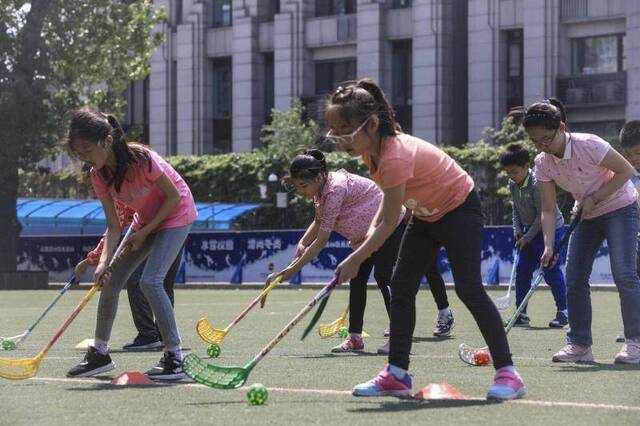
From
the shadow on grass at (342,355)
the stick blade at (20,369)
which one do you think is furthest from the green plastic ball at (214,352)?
the stick blade at (20,369)

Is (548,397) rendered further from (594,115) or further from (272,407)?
(594,115)

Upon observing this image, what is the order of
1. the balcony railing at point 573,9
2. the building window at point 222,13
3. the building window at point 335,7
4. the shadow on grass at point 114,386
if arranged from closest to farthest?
the shadow on grass at point 114,386, the balcony railing at point 573,9, the building window at point 335,7, the building window at point 222,13

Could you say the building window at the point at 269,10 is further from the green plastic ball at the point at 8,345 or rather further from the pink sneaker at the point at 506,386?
the pink sneaker at the point at 506,386

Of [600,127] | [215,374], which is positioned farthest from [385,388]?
[600,127]

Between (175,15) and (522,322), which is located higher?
(175,15)

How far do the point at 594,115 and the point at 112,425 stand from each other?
39952 mm

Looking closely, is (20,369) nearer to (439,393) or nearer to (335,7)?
(439,393)

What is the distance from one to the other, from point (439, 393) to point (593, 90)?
A: 3865 centimetres

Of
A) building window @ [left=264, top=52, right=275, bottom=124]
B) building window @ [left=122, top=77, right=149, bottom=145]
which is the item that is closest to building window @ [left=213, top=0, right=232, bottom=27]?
building window @ [left=264, top=52, right=275, bottom=124]

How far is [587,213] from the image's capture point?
929 cm

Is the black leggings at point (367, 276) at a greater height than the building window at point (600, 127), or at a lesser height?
lesser

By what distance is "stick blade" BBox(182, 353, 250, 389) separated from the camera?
744 centimetres

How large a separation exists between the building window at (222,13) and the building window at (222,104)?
1484 millimetres

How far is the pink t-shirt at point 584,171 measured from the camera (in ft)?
29.5
